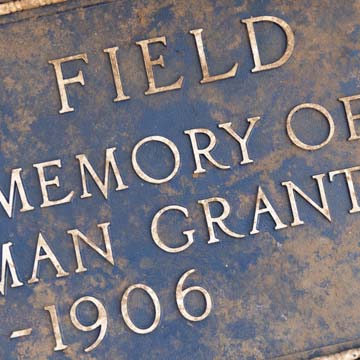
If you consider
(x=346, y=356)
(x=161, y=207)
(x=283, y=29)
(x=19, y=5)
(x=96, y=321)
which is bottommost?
(x=346, y=356)

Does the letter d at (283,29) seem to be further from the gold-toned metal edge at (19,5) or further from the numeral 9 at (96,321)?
the numeral 9 at (96,321)

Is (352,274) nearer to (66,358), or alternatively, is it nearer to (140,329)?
(140,329)

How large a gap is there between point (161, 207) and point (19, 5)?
64cm

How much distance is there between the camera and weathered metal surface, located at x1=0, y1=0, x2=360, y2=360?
1.96 m

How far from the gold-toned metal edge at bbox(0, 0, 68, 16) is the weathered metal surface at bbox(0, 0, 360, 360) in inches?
0.7

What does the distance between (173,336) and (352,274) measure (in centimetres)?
49

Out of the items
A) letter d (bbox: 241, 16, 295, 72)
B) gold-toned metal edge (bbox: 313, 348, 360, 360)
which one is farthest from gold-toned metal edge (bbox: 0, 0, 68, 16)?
gold-toned metal edge (bbox: 313, 348, 360, 360)

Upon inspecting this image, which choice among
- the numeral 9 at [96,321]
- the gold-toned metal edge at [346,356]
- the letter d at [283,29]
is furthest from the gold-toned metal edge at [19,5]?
the gold-toned metal edge at [346,356]

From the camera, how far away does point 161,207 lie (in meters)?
1.97

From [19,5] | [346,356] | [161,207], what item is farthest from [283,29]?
[346,356]

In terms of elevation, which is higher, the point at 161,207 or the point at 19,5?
the point at 19,5

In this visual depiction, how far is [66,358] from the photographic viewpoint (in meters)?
1.97

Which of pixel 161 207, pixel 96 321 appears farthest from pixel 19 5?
pixel 96 321

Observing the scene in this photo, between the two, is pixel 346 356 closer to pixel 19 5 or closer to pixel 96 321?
pixel 96 321
